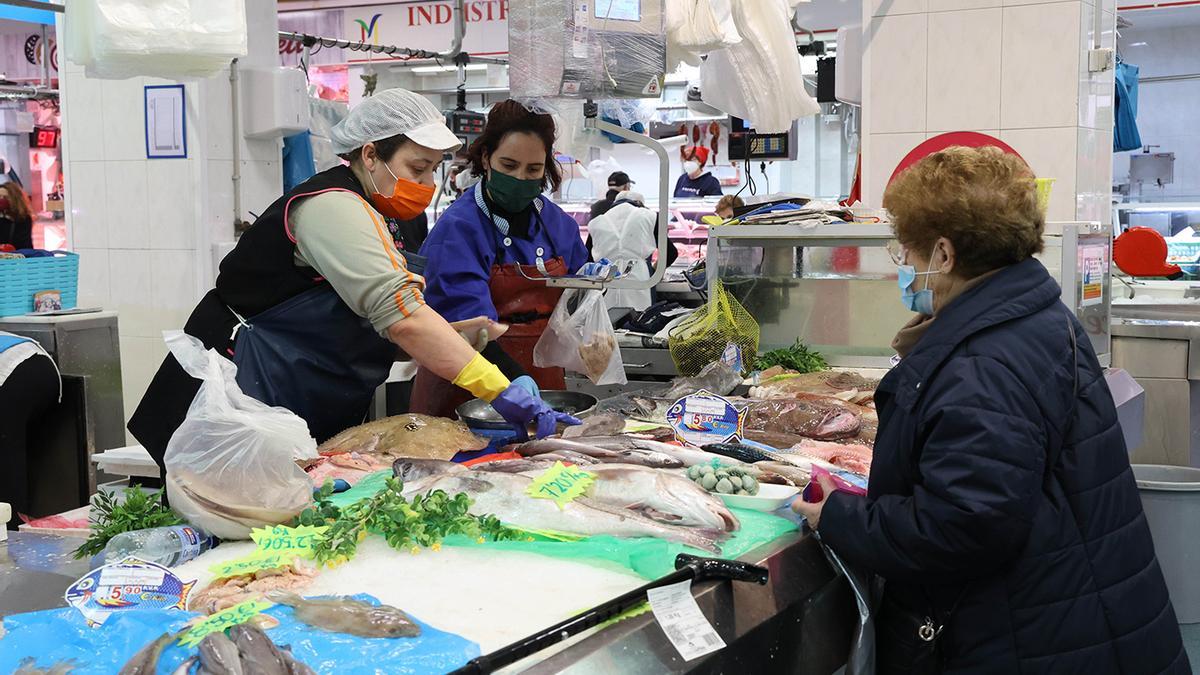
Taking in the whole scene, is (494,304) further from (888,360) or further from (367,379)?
(888,360)

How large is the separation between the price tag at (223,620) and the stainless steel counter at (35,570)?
0.46 metres

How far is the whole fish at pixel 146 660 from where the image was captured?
1.66 m

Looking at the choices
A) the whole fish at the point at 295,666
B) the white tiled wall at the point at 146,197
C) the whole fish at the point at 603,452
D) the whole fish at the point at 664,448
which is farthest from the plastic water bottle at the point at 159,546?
the white tiled wall at the point at 146,197

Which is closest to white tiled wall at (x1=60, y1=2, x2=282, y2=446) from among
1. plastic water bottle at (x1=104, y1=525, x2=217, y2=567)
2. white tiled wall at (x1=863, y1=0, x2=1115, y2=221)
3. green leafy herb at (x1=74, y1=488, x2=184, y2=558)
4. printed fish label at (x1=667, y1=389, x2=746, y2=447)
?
white tiled wall at (x1=863, y1=0, x2=1115, y2=221)

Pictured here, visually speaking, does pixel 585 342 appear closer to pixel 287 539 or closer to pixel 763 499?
pixel 763 499

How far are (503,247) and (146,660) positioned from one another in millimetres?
2934

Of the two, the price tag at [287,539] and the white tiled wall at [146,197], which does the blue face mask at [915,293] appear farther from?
the white tiled wall at [146,197]

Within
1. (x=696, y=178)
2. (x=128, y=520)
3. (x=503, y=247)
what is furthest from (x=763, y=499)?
(x=696, y=178)

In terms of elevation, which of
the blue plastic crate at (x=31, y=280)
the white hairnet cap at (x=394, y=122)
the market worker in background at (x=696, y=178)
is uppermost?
the market worker in background at (x=696, y=178)

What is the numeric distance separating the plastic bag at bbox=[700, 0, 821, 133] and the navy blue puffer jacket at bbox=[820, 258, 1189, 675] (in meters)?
2.68

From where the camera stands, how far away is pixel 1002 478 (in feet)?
6.69

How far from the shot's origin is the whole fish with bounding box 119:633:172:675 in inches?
65.5

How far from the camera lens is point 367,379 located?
3.64 meters

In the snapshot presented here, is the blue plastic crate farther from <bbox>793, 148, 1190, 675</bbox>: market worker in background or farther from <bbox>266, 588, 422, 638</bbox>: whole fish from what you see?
<bbox>793, 148, 1190, 675</bbox>: market worker in background
